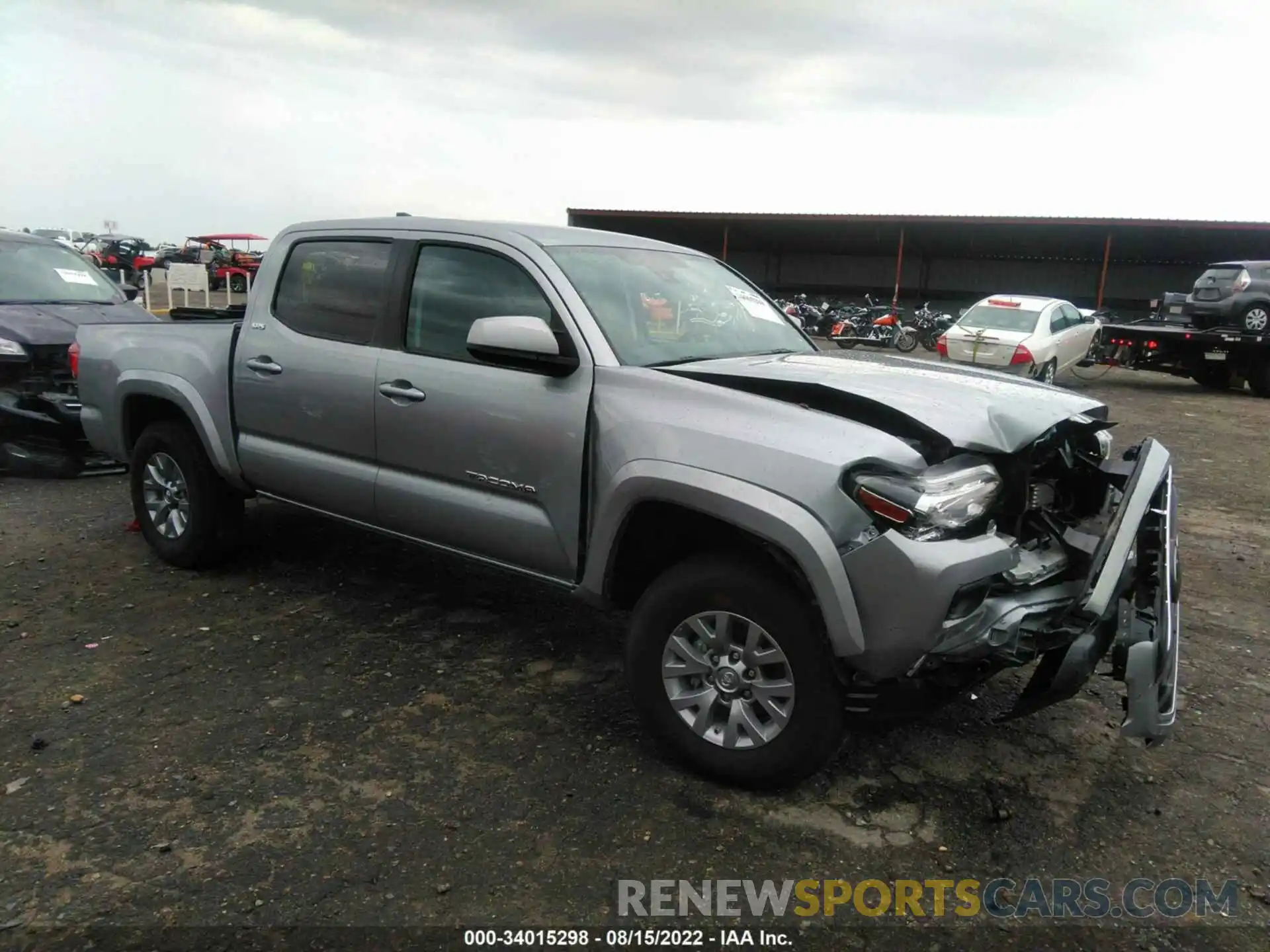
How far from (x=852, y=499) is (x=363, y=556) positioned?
3448 mm

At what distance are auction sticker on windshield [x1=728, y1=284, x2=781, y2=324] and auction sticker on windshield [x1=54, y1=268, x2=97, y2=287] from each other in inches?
248

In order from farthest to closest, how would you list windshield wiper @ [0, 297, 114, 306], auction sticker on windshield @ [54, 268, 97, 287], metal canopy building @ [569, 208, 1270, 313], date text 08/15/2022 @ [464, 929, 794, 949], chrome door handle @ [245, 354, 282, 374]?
metal canopy building @ [569, 208, 1270, 313] < auction sticker on windshield @ [54, 268, 97, 287] < windshield wiper @ [0, 297, 114, 306] < chrome door handle @ [245, 354, 282, 374] < date text 08/15/2022 @ [464, 929, 794, 949]

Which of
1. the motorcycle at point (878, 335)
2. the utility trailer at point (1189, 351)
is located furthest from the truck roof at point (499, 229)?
the motorcycle at point (878, 335)

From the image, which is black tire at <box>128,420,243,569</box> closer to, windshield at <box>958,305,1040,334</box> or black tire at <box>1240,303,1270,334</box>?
windshield at <box>958,305,1040,334</box>

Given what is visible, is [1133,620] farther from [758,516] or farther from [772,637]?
[758,516]

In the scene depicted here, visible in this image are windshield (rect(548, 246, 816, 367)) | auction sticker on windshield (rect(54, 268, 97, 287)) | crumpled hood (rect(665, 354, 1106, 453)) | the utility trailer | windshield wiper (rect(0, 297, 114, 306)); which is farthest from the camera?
the utility trailer

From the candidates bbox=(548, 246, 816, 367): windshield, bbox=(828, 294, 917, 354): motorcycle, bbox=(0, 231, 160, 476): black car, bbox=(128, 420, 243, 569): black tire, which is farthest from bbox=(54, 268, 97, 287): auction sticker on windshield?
bbox=(828, 294, 917, 354): motorcycle

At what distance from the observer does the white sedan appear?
1416 cm

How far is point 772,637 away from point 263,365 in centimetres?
284

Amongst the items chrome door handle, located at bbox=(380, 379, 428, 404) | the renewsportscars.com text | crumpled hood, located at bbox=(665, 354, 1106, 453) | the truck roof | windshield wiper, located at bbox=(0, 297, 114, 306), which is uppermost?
the truck roof

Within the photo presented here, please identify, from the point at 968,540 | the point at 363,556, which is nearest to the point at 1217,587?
the point at 968,540

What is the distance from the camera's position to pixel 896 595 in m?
2.57

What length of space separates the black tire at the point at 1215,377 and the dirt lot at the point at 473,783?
40.9 feet

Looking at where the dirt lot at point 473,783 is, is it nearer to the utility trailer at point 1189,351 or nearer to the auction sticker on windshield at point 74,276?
the auction sticker on windshield at point 74,276
